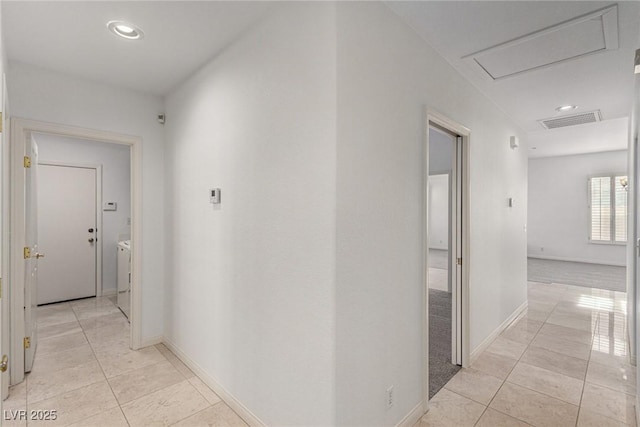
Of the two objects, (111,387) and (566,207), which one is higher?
(566,207)

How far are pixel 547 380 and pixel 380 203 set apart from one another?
2.29m

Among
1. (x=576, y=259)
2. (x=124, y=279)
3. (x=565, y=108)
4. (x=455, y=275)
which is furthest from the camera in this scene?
(x=576, y=259)

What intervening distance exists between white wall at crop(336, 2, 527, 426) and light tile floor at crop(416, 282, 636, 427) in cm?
48

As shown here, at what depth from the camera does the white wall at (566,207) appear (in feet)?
25.3

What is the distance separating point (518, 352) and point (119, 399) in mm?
3603

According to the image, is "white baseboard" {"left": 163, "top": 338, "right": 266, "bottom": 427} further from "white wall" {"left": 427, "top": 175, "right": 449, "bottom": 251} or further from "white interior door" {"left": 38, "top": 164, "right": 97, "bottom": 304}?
"white wall" {"left": 427, "top": 175, "right": 449, "bottom": 251}

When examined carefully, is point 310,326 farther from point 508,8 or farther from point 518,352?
point 518,352

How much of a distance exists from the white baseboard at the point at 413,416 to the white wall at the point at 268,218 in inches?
27.6

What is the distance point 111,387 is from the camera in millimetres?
2502

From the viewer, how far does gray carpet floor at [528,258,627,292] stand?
19.5 ft

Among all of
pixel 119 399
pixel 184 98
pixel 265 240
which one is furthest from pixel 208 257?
pixel 184 98

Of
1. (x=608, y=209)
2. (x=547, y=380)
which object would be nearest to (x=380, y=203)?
(x=547, y=380)

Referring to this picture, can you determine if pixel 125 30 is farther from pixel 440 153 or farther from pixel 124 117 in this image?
pixel 440 153

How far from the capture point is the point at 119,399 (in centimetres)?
235
